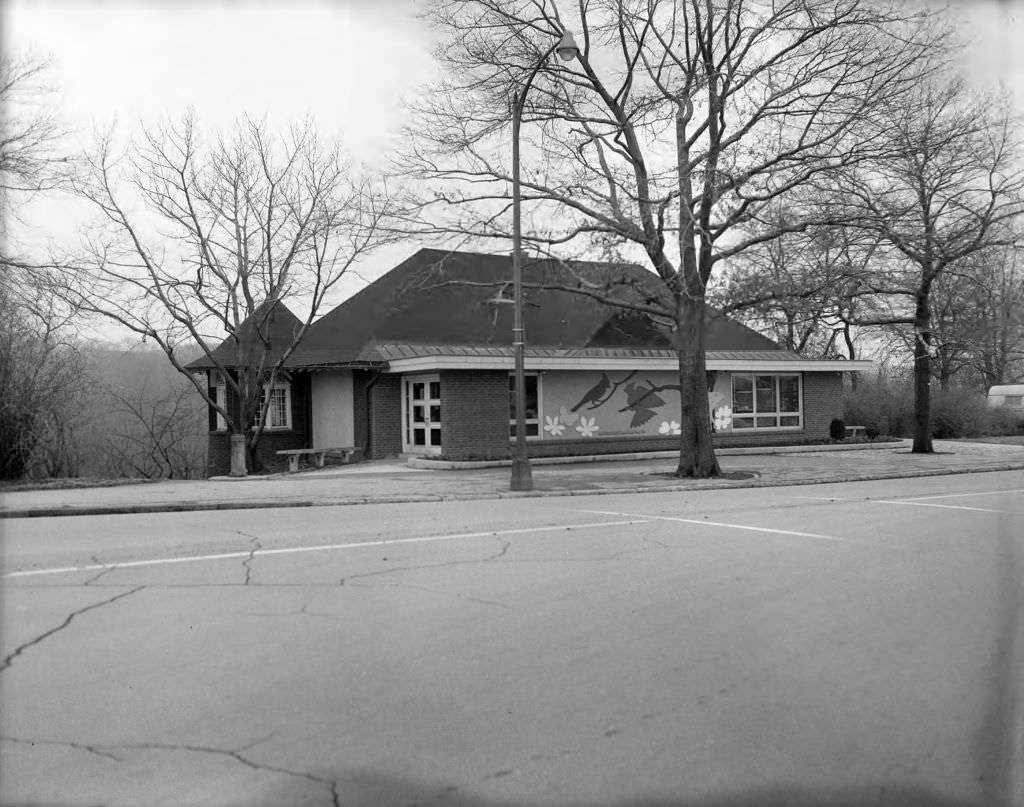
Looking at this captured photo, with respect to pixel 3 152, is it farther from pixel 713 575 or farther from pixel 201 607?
pixel 713 575

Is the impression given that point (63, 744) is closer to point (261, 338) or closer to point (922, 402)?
point (261, 338)

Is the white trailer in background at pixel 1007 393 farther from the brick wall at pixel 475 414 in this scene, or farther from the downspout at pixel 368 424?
the downspout at pixel 368 424

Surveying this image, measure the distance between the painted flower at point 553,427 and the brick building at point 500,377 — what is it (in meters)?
0.04

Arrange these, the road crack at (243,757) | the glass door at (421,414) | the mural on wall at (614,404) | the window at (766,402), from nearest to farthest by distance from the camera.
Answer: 1. the road crack at (243,757)
2. the glass door at (421,414)
3. the mural on wall at (614,404)
4. the window at (766,402)

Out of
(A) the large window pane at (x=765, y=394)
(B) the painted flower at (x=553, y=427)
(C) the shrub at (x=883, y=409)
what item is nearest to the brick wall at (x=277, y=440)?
(B) the painted flower at (x=553, y=427)

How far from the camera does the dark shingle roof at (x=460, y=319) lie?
2756 cm

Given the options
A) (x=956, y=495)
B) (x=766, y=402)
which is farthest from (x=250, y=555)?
(x=766, y=402)

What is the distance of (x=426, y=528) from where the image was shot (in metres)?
12.0

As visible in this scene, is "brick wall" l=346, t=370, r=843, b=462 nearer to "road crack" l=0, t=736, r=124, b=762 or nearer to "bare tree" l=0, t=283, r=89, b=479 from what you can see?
"bare tree" l=0, t=283, r=89, b=479

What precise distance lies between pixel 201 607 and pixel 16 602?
1492 millimetres

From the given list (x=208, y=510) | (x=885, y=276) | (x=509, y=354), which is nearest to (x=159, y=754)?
(x=208, y=510)

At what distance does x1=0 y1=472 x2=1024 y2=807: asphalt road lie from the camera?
4.20 m

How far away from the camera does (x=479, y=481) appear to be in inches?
778

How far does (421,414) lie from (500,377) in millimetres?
2502
